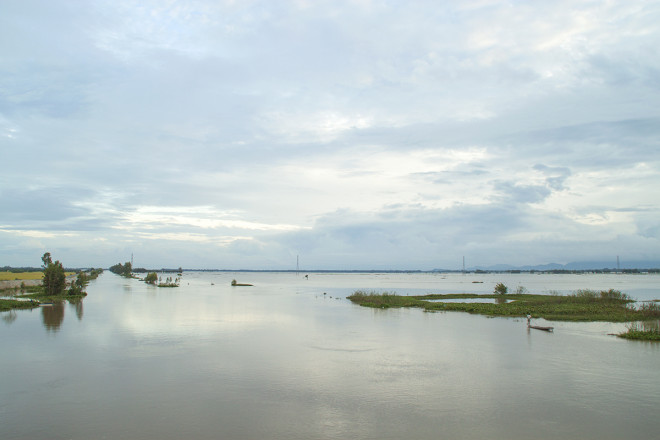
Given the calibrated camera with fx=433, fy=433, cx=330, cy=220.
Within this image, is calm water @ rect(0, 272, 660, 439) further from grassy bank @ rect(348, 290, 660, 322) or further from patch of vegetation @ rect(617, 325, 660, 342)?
grassy bank @ rect(348, 290, 660, 322)

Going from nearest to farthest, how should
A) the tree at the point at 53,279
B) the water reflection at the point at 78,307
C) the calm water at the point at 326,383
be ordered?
the calm water at the point at 326,383 < the water reflection at the point at 78,307 < the tree at the point at 53,279

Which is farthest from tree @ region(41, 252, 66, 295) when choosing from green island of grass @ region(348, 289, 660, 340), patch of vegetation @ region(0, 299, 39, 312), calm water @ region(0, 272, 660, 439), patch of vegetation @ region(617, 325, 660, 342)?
patch of vegetation @ region(617, 325, 660, 342)

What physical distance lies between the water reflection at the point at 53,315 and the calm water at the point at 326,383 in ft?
1.85

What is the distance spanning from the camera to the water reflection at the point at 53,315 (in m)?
29.7

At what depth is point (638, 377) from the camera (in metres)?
16.9

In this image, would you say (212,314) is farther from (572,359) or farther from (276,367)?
(572,359)

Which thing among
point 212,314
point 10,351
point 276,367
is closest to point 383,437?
point 276,367

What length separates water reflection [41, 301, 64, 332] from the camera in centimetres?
2965

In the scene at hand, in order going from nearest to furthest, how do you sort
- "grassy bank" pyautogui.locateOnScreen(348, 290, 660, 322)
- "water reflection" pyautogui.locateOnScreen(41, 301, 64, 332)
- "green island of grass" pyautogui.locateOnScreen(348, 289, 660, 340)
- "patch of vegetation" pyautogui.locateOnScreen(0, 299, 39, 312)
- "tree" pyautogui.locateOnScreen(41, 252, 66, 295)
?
"water reflection" pyautogui.locateOnScreen(41, 301, 64, 332)
"green island of grass" pyautogui.locateOnScreen(348, 289, 660, 340)
"grassy bank" pyautogui.locateOnScreen(348, 290, 660, 322)
"patch of vegetation" pyautogui.locateOnScreen(0, 299, 39, 312)
"tree" pyautogui.locateOnScreen(41, 252, 66, 295)

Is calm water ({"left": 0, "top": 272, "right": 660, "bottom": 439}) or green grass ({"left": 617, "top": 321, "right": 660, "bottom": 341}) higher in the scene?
green grass ({"left": 617, "top": 321, "right": 660, "bottom": 341})

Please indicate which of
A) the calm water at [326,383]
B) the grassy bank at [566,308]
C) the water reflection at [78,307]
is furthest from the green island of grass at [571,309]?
the water reflection at [78,307]

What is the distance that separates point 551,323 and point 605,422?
2039 cm

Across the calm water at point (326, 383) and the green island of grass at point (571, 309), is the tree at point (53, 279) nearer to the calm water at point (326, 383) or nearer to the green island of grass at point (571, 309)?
the calm water at point (326, 383)

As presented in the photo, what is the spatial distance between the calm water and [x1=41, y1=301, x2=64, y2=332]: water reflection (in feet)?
1.85
